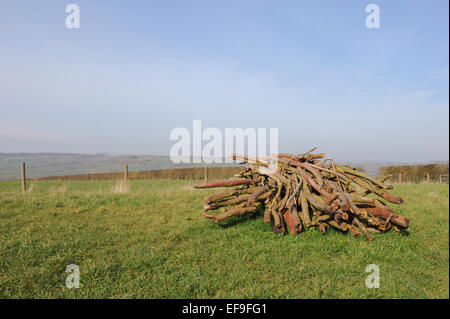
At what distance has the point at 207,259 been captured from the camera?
4465 millimetres

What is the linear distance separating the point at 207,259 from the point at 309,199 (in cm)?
240

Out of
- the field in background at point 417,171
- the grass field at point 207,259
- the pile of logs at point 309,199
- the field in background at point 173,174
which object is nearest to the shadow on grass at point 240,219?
the grass field at point 207,259

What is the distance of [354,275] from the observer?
3.88 m

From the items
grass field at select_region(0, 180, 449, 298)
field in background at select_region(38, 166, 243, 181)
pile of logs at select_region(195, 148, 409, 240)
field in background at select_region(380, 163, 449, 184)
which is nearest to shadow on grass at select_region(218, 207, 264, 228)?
grass field at select_region(0, 180, 449, 298)

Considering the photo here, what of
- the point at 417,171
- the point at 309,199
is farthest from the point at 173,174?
the point at 309,199

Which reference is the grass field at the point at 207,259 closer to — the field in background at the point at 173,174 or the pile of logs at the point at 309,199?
the pile of logs at the point at 309,199

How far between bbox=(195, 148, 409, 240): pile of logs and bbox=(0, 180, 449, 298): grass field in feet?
0.80

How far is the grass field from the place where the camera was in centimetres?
351

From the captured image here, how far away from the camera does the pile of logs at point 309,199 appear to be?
5.33 meters

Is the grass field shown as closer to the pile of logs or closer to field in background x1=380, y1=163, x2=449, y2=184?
the pile of logs

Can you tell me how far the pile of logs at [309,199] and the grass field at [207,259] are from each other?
0.80 ft

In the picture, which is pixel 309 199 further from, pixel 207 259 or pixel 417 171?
pixel 417 171

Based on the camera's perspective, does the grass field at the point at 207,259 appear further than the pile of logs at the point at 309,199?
No

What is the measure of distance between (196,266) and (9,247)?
3.43m
